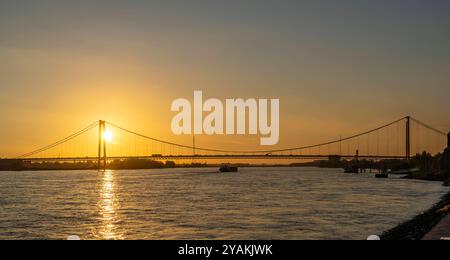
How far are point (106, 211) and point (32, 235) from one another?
1340 centimetres

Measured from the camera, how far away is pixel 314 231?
24.3 m

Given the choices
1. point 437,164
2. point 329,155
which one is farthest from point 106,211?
point 329,155

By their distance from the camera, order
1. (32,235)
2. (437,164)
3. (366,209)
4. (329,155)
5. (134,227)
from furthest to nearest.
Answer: (329,155) < (437,164) < (366,209) < (134,227) < (32,235)

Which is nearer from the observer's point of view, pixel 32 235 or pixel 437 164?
pixel 32 235
